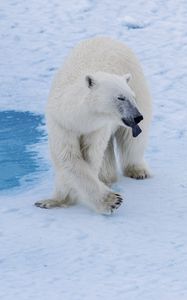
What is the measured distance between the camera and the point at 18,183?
5617mm

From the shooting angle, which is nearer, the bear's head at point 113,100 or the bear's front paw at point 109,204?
the bear's head at point 113,100

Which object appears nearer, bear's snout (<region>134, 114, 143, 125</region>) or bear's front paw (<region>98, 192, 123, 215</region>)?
bear's snout (<region>134, 114, 143, 125</region>)

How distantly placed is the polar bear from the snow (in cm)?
12

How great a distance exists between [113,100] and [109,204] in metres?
0.69

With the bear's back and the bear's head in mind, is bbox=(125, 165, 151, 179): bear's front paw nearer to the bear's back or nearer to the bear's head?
the bear's back

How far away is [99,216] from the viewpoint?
16.2ft

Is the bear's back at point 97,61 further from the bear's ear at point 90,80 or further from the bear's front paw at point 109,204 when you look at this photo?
the bear's front paw at point 109,204

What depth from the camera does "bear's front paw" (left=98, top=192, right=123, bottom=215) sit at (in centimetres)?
490

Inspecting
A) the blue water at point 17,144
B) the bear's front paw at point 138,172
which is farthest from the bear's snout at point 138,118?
the blue water at point 17,144

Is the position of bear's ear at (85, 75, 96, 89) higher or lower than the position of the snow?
higher

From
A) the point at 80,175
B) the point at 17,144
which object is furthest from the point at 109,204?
the point at 17,144

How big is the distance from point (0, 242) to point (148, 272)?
82 cm

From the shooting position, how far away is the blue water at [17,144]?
581cm

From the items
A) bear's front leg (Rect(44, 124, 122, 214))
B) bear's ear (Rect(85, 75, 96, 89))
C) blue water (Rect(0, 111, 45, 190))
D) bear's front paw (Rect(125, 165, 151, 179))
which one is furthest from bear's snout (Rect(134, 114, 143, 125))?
blue water (Rect(0, 111, 45, 190))
